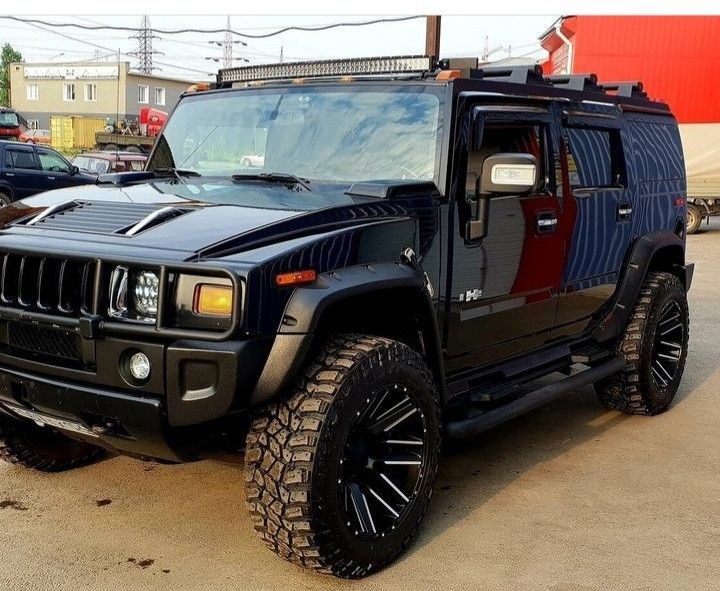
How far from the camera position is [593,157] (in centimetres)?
498

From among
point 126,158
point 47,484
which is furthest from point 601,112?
point 126,158

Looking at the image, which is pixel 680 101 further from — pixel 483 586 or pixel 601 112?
pixel 483 586

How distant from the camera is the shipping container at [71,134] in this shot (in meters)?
45.2

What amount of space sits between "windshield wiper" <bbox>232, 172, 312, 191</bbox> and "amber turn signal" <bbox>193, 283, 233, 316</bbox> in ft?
3.41

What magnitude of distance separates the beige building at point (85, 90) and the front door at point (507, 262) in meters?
60.8

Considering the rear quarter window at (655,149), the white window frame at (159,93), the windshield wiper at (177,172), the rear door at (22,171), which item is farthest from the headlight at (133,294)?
the white window frame at (159,93)

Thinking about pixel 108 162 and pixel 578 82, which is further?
pixel 108 162

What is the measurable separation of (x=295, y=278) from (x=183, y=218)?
2.00 ft

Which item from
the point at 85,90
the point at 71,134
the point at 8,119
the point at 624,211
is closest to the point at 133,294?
the point at 624,211

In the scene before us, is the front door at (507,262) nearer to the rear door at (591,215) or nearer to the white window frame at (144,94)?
the rear door at (591,215)

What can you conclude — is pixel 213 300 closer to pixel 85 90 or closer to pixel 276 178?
pixel 276 178

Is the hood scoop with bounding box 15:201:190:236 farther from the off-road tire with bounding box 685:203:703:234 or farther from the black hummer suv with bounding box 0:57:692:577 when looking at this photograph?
the off-road tire with bounding box 685:203:703:234

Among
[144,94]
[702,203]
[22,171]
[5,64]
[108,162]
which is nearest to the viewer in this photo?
[22,171]

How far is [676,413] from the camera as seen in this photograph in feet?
18.7
